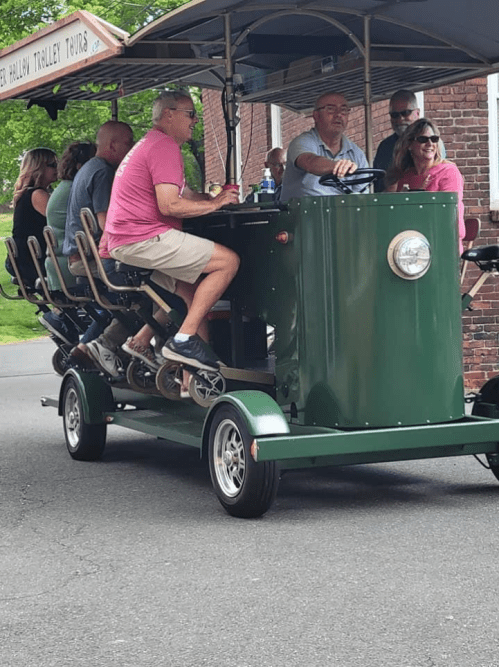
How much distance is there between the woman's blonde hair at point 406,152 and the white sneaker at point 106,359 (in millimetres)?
2464

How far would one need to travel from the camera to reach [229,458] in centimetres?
747

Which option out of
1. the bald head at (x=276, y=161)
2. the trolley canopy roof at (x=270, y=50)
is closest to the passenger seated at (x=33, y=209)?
the trolley canopy roof at (x=270, y=50)

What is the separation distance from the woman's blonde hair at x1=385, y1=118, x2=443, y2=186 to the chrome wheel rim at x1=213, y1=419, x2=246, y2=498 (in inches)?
91.3

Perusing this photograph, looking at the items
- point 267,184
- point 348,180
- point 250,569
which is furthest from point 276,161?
point 250,569

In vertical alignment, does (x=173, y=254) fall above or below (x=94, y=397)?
above

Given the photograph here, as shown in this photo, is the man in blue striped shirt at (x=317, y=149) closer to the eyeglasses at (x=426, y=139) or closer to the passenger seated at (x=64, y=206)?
the eyeglasses at (x=426, y=139)

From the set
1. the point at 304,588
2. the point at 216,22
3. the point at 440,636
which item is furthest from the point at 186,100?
the point at 440,636

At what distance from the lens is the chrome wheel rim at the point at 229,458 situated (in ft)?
24.1

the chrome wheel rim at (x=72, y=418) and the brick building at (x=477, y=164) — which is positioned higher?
the brick building at (x=477, y=164)

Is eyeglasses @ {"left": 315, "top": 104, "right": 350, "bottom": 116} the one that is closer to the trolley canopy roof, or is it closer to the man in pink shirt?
the trolley canopy roof

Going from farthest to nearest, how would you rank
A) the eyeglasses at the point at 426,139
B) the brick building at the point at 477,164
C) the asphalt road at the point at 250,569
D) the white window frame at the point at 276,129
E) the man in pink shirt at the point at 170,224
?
1. the white window frame at the point at 276,129
2. the brick building at the point at 477,164
3. the eyeglasses at the point at 426,139
4. the man in pink shirt at the point at 170,224
5. the asphalt road at the point at 250,569

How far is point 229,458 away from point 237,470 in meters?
0.11

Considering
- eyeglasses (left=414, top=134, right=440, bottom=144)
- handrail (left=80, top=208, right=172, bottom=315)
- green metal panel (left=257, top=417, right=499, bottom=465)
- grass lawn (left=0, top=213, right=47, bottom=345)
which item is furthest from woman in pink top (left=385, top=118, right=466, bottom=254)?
grass lawn (left=0, top=213, right=47, bottom=345)

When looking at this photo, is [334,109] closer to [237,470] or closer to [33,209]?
[237,470]
